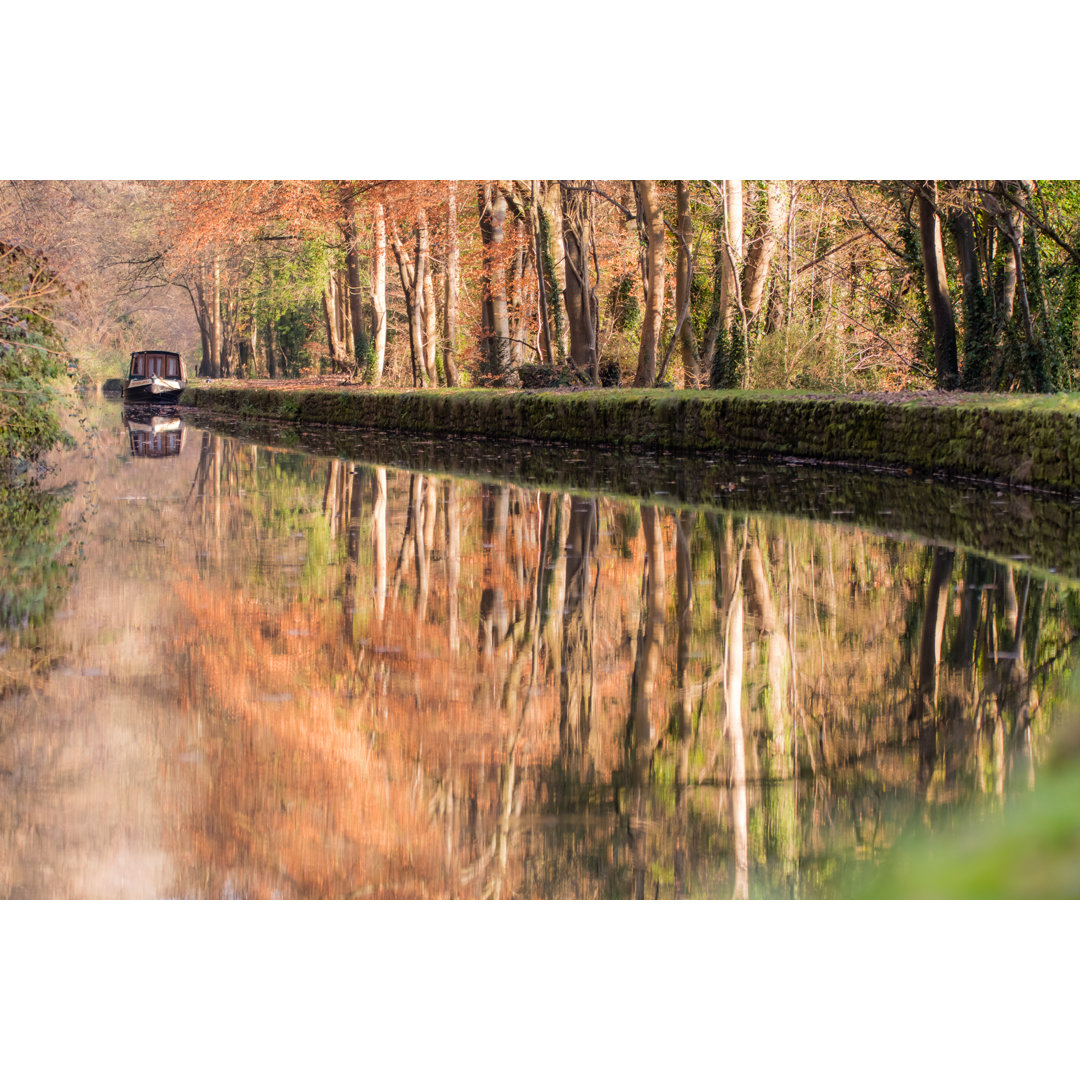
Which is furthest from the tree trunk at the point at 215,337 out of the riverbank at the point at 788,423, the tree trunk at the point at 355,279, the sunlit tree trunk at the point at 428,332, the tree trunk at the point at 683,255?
the tree trunk at the point at 683,255

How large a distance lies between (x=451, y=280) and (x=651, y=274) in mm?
8102

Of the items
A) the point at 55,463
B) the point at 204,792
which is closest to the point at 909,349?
the point at 55,463

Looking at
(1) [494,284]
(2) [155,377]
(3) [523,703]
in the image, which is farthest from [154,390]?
(3) [523,703]

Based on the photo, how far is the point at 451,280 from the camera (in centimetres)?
3159

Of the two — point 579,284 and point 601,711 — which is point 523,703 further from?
point 579,284

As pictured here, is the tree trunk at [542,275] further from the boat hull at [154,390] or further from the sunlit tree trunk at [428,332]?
the boat hull at [154,390]

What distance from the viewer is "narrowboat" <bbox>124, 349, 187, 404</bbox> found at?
48.2 metres

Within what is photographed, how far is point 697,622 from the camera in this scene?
7.02 m

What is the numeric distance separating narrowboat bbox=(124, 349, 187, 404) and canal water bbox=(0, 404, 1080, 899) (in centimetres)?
3888

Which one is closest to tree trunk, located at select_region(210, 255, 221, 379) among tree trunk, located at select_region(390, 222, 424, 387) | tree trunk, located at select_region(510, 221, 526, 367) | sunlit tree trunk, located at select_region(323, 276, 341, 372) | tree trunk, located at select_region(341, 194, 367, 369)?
sunlit tree trunk, located at select_region(323, 276, 341, 372)

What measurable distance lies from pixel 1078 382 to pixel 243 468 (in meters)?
15.0

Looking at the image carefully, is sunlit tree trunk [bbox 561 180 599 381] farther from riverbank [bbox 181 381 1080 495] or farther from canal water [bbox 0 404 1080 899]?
canal water [bbox 0 404 1080 899]

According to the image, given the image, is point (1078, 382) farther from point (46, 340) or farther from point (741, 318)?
point (46, 340)

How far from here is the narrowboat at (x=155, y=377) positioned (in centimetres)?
4819
